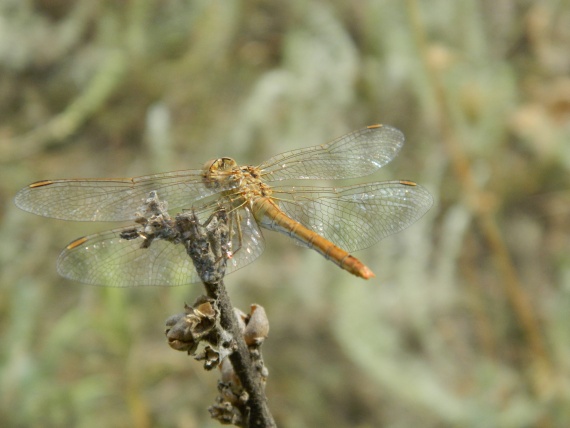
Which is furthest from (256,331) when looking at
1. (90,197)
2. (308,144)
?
(308,144)

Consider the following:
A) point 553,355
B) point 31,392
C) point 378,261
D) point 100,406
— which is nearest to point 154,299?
point 100,406

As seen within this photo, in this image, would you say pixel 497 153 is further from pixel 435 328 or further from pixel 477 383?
pixel 477 383

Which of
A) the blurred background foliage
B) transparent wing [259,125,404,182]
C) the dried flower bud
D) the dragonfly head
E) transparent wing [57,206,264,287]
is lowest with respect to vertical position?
the dried flower bud

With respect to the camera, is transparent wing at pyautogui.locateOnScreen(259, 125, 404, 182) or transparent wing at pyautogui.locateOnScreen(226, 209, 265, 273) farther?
transparent wing at pyautogui.locateOnScreen(259, 125, 404, 182)

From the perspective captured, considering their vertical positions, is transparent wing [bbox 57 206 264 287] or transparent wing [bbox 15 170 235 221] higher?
transparent wing [bbox 15 170 235 221]

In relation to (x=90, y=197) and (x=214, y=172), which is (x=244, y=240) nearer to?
(x=214, y=172)

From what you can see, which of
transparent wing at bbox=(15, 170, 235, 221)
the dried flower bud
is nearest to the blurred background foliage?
transparent wing at bbox=(15, 170, 235, 221)

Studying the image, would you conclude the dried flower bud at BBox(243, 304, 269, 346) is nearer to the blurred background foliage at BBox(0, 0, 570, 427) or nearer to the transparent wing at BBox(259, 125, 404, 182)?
the transparent wing at BBox(259, 125, 404, 182)

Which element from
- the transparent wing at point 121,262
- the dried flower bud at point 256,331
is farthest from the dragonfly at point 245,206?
the dried flower bud at point 256,331
